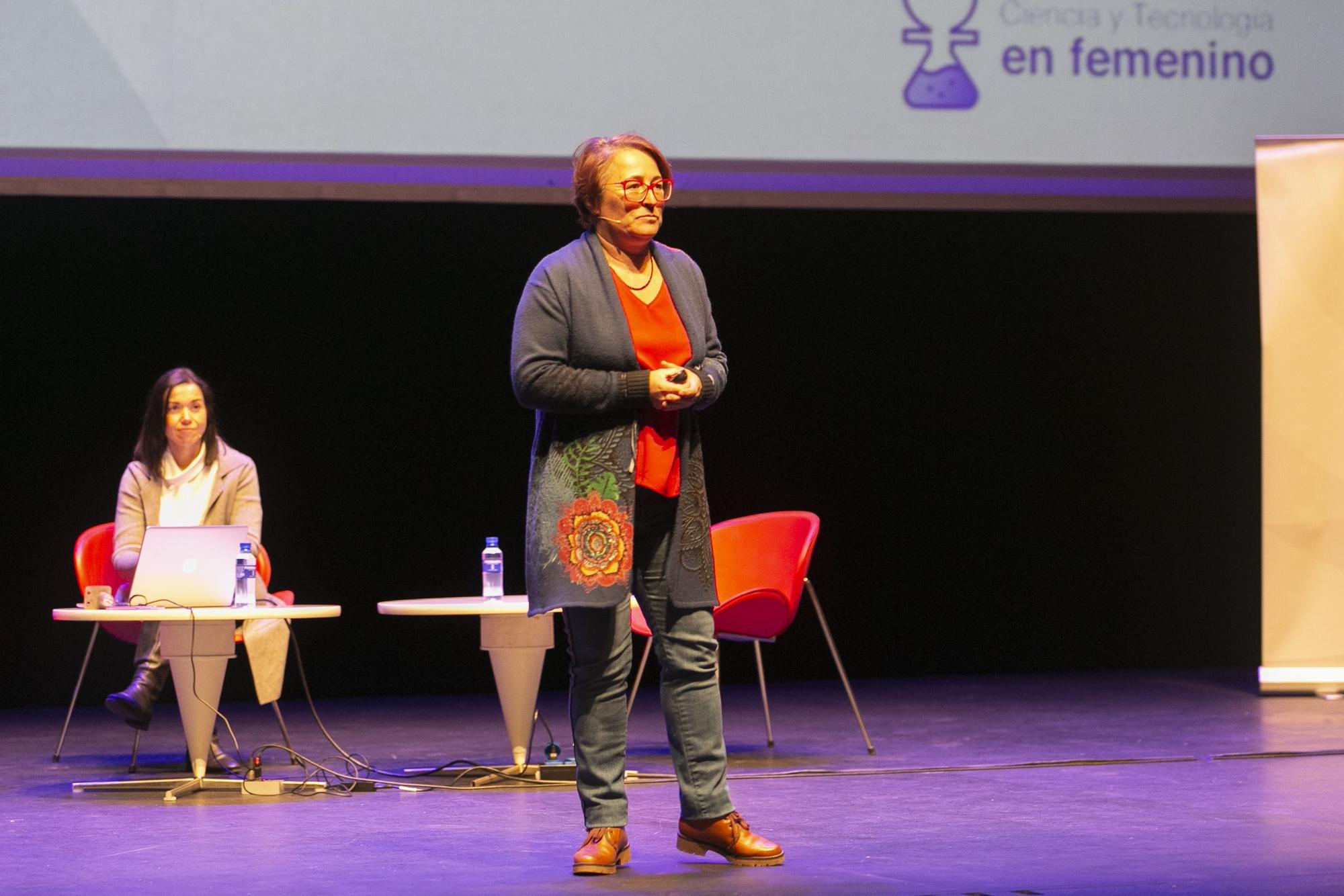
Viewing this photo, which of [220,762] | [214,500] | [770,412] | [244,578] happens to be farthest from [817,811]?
[770,412]

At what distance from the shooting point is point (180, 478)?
202 inches

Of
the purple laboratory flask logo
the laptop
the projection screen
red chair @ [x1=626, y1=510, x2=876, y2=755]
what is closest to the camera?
the laptop

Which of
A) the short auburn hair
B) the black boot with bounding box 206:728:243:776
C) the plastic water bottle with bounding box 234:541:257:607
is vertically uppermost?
the short auburn hair

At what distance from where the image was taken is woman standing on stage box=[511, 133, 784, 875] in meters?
3.12

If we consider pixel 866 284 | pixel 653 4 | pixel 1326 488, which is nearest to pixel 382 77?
pixel 653 4

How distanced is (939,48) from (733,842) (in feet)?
12.6

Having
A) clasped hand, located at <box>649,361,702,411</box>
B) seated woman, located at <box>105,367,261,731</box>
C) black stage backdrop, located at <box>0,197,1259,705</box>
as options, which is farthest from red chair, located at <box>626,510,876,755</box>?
clasped hand, located at <box>649,361,702,411</box>

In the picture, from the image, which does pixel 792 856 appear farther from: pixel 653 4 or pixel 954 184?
pixel 954 184

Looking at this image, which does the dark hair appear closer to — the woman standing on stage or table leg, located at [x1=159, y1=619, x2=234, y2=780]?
table leg, located at [x1=159, y1=619, x2=234, y2=780]

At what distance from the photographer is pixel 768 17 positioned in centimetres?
616

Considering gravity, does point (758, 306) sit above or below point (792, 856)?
above

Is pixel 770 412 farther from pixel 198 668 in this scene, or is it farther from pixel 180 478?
pixel 198 668

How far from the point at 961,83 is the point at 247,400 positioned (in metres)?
3.10

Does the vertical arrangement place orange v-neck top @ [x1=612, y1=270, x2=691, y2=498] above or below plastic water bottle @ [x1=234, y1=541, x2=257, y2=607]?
above
